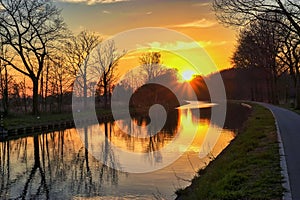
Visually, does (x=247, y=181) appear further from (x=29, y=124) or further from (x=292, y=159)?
(x=29, y=124)

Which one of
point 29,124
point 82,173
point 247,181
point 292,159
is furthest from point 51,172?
point 29,124

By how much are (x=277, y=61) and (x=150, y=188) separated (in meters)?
45.4

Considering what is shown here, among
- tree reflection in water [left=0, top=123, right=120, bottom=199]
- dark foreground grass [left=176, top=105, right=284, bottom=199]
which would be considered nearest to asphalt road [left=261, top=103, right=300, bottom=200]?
dark foreground grass [left=176, top=105, right=284, bottom=199]

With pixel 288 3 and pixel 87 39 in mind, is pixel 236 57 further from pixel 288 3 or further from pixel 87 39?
pixel 288 3

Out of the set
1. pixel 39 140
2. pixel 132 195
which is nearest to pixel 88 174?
pixel 132 195

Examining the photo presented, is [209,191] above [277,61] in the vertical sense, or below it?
below

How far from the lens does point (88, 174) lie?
1638 cm

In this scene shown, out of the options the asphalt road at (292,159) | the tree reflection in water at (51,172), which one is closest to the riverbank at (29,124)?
the tree reflection in water at (51,172)

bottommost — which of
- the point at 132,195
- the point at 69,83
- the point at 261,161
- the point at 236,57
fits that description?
the point at 132,195

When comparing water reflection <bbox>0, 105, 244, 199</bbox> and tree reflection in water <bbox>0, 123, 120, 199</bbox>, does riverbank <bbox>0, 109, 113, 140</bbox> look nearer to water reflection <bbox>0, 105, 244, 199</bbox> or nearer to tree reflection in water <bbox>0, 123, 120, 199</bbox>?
tree reflection in water <bbox>0, 123, 120, 199</bbox>

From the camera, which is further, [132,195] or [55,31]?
[55,31]

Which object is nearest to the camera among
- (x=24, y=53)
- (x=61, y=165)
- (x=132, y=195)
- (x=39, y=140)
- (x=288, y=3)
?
(x=132, y=195)

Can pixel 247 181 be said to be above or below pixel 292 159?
below

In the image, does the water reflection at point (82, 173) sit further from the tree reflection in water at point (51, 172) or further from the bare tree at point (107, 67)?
the bare tree at point (107, 67)
